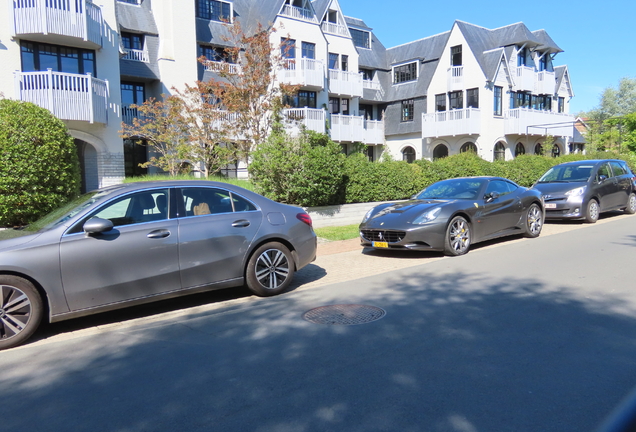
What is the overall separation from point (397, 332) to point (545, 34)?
128 ft

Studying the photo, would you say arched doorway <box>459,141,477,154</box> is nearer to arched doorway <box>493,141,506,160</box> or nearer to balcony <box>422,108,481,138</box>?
balcony <box>422,108,481,138</box>

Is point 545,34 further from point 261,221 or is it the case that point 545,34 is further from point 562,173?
point 261,221

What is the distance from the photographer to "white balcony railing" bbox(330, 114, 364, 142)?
101 feet

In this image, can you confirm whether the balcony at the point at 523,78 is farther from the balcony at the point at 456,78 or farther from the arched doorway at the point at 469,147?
the arched doorway at the point at 469,147

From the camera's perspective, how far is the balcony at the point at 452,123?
3191 cm

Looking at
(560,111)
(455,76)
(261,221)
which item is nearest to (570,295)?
(261,221)

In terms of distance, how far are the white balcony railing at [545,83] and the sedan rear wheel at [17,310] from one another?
3756cm

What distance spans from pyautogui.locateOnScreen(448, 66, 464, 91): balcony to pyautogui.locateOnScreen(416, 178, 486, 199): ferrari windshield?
81.2ft

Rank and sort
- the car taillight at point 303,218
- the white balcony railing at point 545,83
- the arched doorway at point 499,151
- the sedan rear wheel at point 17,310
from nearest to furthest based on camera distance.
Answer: the sedan rear wheel at point 17,310 < the car taillight at point 303,218 < the arched doorway at point 499,151 < the white balcony railing at point 545,83

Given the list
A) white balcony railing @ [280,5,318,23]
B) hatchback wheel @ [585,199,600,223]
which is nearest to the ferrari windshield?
hatchback wheel @ [585,199,600,223]

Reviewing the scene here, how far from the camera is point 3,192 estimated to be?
33.3 ft

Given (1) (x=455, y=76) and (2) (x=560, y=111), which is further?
(2) (x=560, y=111)

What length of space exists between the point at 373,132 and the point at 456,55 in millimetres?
7795

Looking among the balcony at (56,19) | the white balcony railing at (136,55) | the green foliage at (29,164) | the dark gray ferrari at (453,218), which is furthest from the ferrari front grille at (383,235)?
the white balcony railing at (136,55)
